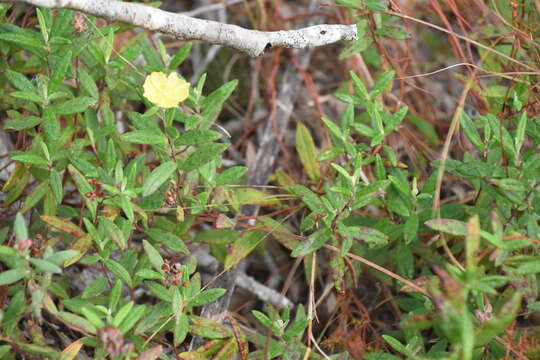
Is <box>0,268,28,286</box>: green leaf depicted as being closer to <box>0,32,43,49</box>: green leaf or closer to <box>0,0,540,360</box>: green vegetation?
<box>0,0,540,360</box>: green vegetation

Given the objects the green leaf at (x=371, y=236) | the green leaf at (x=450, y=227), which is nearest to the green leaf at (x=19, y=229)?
the green leaf at (x=371, y=236)

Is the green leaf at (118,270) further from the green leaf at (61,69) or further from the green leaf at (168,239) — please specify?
the green leaf at (61,69)

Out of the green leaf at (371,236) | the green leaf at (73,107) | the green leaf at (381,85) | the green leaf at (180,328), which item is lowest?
the green leaf at (180,328)

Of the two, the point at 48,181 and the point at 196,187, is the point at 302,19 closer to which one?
the point at 196,187

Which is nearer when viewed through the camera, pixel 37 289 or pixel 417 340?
pixel 37 289

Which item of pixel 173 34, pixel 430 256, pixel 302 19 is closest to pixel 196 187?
pixel 173 34

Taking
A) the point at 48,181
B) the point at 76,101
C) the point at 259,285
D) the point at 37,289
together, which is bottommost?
the point at 259,285

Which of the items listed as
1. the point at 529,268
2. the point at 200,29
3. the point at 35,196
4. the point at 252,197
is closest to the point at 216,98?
the point at 200,29
